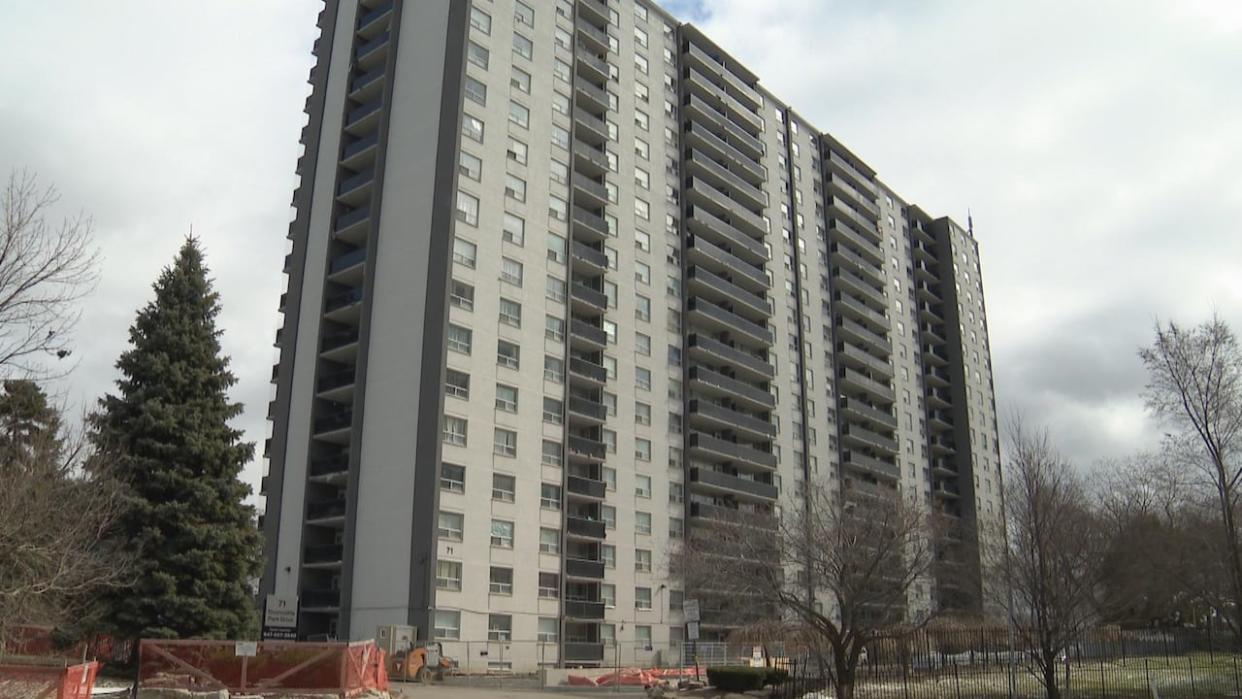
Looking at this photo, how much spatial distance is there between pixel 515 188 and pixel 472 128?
170 inches

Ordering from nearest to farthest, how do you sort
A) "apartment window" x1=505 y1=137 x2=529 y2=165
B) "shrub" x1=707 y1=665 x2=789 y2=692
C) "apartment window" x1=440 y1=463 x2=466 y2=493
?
"shrub" x1=707 y1=665 x2=789 y2=692 < "apartment window" x1=440 y1=463 x2=466 y2=493 < "apartment window" x1=505 y1=137 x2=529 y2=165

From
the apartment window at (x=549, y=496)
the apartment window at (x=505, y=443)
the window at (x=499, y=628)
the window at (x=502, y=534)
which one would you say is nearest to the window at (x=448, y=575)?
the window at (x=499, y=628)

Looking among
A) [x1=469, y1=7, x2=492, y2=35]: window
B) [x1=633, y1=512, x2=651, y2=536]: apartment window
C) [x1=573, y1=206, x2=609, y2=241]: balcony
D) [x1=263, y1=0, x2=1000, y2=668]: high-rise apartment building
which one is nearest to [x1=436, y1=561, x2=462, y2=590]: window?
[x1=263, y1=0, x2=1000, y2=668]: high-rise apartment building

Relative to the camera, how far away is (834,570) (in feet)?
113

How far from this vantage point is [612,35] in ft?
226

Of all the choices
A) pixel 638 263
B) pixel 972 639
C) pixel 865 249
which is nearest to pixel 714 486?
pixel 638 263

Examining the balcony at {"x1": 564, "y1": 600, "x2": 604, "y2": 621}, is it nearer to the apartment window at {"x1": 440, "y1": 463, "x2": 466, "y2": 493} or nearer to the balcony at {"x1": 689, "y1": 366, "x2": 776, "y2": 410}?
the apartment window at {"x1": 440, "y1": 463, "x2": 466, "y2": 493}

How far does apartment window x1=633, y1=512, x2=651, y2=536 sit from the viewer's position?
60375 mm

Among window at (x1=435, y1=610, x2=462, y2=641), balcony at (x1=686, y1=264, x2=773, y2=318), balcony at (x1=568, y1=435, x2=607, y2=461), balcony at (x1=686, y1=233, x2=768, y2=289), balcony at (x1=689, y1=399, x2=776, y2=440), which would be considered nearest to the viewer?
window at (x1=435, y1=610, x2=462, y2=641)

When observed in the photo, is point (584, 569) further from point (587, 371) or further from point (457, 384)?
point (457, 384)

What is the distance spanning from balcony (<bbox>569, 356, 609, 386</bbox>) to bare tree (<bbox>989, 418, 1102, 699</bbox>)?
101ft

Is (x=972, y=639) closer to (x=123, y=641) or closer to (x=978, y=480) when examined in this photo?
(x=123, y=641)

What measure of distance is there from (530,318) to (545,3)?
21.5 m

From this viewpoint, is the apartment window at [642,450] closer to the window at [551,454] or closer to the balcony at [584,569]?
the balcony at [584,569]
